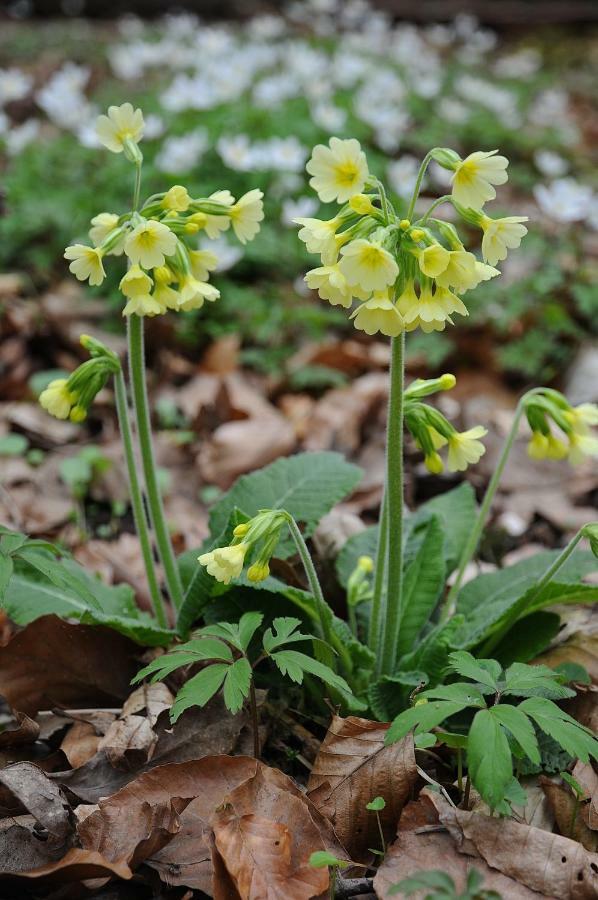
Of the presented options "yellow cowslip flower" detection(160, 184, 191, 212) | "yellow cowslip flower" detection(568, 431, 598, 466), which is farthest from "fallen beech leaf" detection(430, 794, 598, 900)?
"yellow cowslip flower" detection(160, 184, 191, 212)

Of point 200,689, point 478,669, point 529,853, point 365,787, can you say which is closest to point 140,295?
point 200,689

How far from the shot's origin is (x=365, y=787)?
195 centimetres

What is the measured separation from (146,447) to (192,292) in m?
0.46

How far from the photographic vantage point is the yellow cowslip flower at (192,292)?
6.78 feet

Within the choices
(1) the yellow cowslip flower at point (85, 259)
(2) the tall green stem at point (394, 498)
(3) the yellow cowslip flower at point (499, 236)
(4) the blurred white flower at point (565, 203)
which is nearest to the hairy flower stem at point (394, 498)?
(2) the tall green stem at point (394, 498)

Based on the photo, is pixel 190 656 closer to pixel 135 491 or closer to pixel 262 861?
pixel 262 861

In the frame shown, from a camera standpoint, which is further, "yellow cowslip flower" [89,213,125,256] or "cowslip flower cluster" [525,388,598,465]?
"cowslip flower cluster" [525,388,598,465]

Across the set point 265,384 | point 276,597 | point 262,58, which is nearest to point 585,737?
point 276,597

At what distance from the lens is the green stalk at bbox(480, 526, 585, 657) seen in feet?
6.73

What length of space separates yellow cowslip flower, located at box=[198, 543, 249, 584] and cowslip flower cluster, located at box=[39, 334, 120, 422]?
1.83 feet

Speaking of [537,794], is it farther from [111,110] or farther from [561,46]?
[561,46]

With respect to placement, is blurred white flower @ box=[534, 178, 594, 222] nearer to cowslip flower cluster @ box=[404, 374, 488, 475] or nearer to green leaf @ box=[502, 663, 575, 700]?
cowslip flower cluster @ box=[404, 374, 488, 475]

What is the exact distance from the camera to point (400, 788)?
6.38ft

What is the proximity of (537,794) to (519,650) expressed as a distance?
42 cm
